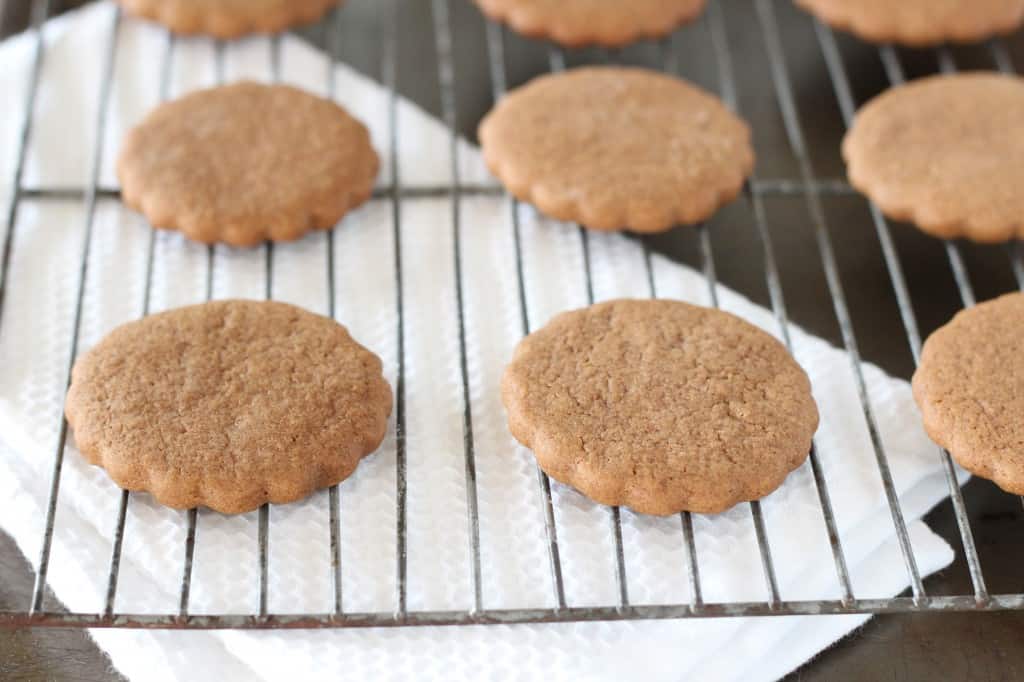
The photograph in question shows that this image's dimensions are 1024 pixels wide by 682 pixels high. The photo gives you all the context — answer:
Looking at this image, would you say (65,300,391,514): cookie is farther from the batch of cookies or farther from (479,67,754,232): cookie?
(479,67,754,232): cookie

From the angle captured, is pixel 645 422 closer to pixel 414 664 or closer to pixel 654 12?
pixel 414 664

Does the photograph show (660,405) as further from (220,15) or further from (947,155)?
(220,15)

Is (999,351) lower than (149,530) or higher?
higher

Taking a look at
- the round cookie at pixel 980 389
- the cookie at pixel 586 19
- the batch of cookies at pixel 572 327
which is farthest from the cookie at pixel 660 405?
the cookie at pixel 586 19

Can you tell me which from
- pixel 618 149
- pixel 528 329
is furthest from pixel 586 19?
pixel 528 329

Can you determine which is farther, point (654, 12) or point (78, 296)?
point (654, 12)

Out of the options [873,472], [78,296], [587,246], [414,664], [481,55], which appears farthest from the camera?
[481,55]

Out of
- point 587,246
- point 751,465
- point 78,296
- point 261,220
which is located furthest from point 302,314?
point 751,465

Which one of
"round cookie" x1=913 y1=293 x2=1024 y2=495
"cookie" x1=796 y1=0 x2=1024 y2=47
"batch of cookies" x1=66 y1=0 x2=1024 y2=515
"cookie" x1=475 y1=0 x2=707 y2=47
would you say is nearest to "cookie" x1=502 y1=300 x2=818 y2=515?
"batch of cookies" x1=66 y1=0 x2=1024 y2=515
